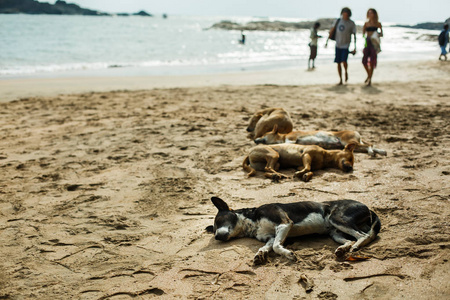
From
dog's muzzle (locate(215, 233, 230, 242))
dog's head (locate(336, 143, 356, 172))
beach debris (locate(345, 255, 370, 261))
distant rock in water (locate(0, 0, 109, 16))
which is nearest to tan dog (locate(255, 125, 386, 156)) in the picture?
dog's head (locate(336, 143, 356, 172))

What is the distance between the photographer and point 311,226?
369 cm

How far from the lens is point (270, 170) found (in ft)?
17.9

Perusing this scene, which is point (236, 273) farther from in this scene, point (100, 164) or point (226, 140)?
point (226, 140)

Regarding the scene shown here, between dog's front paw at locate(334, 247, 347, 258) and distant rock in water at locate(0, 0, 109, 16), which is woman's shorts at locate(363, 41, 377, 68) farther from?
distant rock in water at locate(0, 0, 109, 16)

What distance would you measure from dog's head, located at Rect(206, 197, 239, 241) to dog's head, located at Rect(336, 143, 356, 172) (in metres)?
2.22

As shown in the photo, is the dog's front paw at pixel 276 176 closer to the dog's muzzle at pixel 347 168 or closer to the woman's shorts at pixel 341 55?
the dog's muzzle at pixel 347 168

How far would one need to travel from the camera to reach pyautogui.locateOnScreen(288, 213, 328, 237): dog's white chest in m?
3.66

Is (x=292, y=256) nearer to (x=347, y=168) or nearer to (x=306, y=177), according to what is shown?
(x=306, y=177)

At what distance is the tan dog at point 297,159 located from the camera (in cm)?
552

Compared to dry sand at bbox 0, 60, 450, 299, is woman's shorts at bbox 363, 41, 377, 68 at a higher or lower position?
higher

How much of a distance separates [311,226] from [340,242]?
29 centimetres

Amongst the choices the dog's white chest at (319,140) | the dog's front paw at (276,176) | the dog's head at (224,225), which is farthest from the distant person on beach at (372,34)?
the dog's head at (224,225)

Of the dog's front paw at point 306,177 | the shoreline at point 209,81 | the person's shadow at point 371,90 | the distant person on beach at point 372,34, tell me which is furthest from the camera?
the shoreline at point 209,81

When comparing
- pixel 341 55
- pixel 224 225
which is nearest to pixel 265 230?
pixel 224 225
